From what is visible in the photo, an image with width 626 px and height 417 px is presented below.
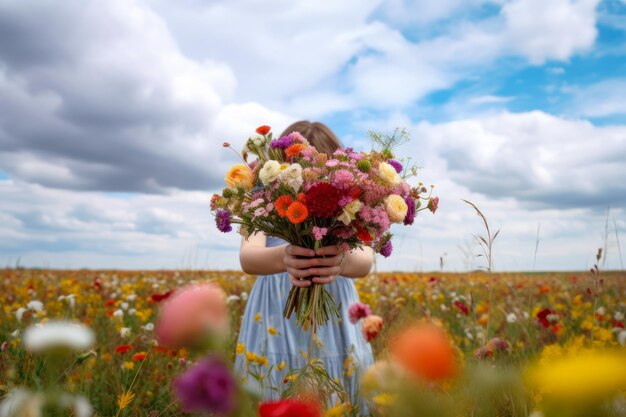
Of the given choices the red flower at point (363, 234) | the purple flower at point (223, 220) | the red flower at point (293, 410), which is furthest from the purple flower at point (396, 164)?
the red flower at point (293, 410)

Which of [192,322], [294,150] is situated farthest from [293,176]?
[192,322]

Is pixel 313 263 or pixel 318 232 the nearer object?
pixel 318 232

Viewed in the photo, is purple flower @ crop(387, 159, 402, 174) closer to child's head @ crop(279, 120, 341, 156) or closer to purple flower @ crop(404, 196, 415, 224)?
purple flower @ crop(404, 196, 415, 224)

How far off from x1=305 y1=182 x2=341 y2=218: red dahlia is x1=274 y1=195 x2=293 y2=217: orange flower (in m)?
0.10

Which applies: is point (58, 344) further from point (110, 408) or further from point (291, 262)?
point (110, 408)

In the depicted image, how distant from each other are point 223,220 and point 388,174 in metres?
0.76

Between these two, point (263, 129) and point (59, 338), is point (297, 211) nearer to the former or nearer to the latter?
point (263, 129)

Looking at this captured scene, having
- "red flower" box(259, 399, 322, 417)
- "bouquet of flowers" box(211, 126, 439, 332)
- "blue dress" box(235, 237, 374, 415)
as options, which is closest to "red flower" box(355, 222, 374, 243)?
"bouquet of flowers" box(211, 126, 439, 332)

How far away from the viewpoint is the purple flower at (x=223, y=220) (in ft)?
7.70

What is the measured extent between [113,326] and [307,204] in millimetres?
3441

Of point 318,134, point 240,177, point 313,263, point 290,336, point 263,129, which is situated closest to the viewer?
point 313,263

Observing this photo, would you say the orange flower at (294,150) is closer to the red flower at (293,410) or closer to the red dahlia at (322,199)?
the red dahlia at (322,199)

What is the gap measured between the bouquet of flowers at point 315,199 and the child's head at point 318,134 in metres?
1.19

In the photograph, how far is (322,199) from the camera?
198 cm
